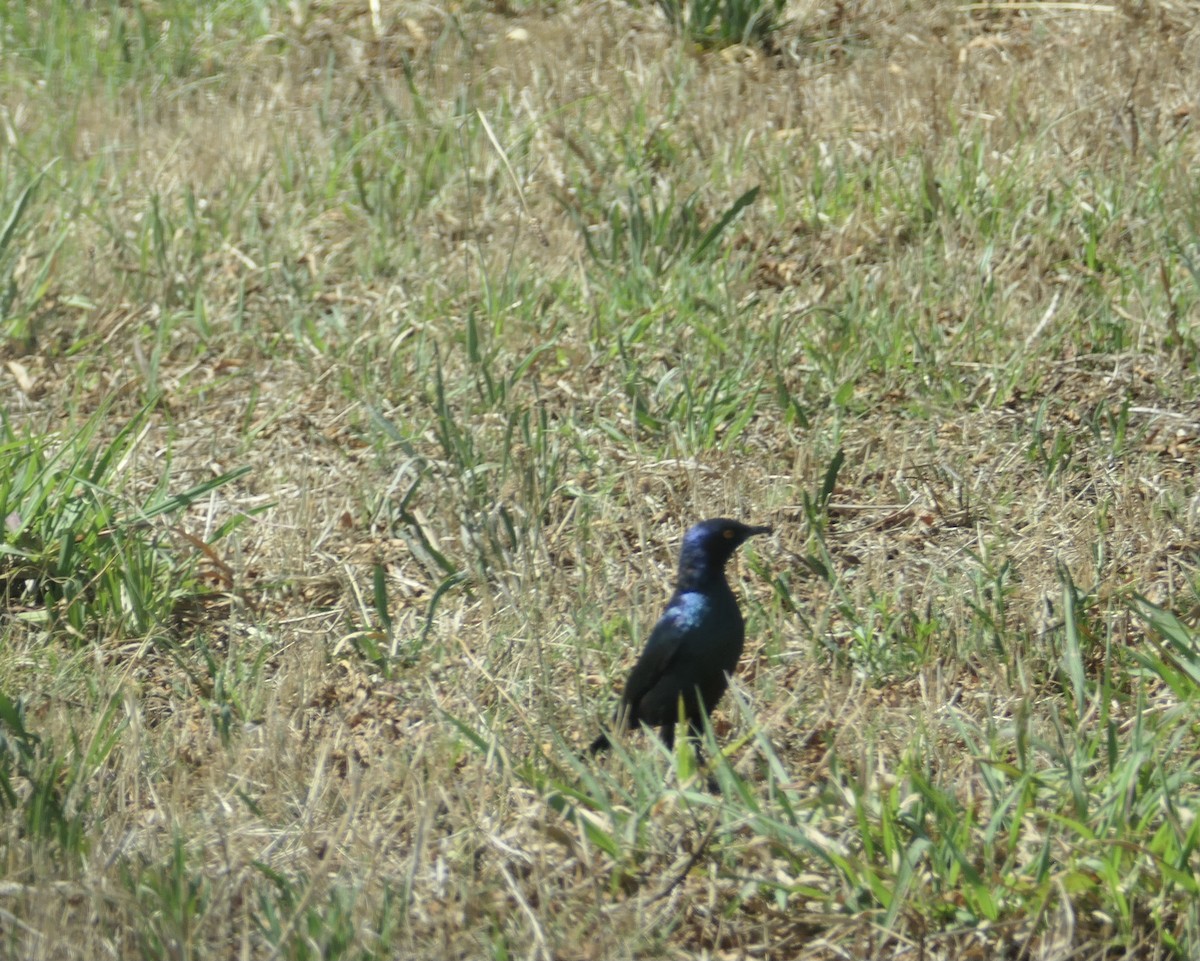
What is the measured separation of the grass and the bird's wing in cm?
17

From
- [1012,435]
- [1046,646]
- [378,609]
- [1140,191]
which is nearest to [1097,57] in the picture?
[1140,191]

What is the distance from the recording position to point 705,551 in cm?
328

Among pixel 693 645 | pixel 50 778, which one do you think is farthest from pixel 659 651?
pixel 50 778

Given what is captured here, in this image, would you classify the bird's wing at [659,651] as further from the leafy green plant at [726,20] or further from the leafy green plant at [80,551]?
the leafy green plant at [726,20]

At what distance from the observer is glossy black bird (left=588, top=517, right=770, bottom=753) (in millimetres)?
3213

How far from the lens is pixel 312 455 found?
486cm

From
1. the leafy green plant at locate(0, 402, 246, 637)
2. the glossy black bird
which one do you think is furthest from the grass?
the glossy black bird

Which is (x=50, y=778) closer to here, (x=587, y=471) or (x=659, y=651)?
(x=659, y=651)

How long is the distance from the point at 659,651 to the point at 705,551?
249 mm

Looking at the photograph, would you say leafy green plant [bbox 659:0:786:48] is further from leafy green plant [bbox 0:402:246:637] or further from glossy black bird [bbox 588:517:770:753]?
glossy black bird [bbox 588:517:770:753]

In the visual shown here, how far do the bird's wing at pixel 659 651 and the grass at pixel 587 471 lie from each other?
0.56 ft

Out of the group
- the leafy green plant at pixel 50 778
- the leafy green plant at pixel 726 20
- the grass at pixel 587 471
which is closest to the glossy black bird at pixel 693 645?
the grass at pixel 587 471

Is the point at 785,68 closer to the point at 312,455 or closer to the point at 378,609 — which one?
the point at 312,455

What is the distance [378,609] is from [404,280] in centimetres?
218
